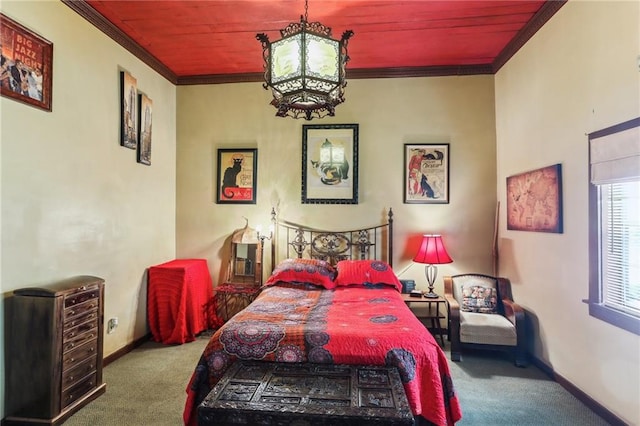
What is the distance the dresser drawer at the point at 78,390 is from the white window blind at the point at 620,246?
386 centimetres

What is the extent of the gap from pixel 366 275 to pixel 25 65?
3383 mm

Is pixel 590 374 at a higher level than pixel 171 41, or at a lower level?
lower

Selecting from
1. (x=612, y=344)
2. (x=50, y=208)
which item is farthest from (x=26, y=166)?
(x=612, y=344)

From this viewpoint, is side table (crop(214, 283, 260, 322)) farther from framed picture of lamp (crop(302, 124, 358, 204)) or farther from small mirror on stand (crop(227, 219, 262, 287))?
framed picture of lamp (crop(302, 124, 358, 204))

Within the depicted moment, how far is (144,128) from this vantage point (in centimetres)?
356

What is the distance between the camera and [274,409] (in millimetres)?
1469

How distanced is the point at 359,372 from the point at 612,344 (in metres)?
1.80

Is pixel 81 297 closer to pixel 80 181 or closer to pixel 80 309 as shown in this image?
pixel 80 309

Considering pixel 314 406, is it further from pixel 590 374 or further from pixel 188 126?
pixel 188 126

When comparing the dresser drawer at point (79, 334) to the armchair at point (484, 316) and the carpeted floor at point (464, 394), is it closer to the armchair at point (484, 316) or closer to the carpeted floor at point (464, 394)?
the carpeted floor at point (464, 394)

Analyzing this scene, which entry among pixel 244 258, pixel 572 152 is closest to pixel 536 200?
pixel 572 152

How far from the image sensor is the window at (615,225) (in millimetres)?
2010

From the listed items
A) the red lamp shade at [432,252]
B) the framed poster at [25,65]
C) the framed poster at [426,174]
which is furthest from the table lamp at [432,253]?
the framed poster at [25,65]

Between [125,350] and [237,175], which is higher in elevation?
[237,175]
